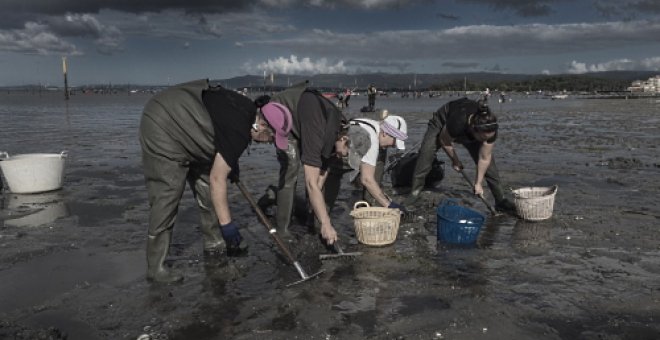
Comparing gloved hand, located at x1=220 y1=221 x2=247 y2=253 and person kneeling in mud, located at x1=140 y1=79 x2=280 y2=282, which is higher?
person kneeling in mud, located at x1=140 y1=79 x2=280 y2=282

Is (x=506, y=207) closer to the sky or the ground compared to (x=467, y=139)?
closer to the ground

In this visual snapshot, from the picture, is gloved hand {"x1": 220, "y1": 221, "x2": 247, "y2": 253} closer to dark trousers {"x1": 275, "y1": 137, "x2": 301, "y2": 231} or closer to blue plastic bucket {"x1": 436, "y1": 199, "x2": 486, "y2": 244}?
dark trousers {"x1": 275, "y1": 137, "x2": 301, "y2": 231}

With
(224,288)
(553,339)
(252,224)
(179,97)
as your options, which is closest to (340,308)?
(224,288)

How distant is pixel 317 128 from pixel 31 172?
613 centimetres

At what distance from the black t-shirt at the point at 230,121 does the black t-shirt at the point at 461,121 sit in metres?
3.55

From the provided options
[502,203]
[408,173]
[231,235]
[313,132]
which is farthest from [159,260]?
[408,173]

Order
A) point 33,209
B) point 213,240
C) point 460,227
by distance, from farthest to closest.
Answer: point 33,209
point 460,227
point 213,240

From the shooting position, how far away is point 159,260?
5039 mm

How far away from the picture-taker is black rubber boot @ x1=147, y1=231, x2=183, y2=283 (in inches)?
195

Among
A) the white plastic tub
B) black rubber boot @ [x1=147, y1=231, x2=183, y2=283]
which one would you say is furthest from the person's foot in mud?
the white plastic tub

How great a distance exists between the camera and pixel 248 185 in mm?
10258

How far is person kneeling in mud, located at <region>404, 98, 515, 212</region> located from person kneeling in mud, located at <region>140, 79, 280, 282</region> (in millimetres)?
3345

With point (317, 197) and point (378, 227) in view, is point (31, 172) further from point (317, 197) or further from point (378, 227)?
point (378, 227)

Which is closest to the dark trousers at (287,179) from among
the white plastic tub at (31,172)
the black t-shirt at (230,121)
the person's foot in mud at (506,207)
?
the black t-shirt at (230,121)
